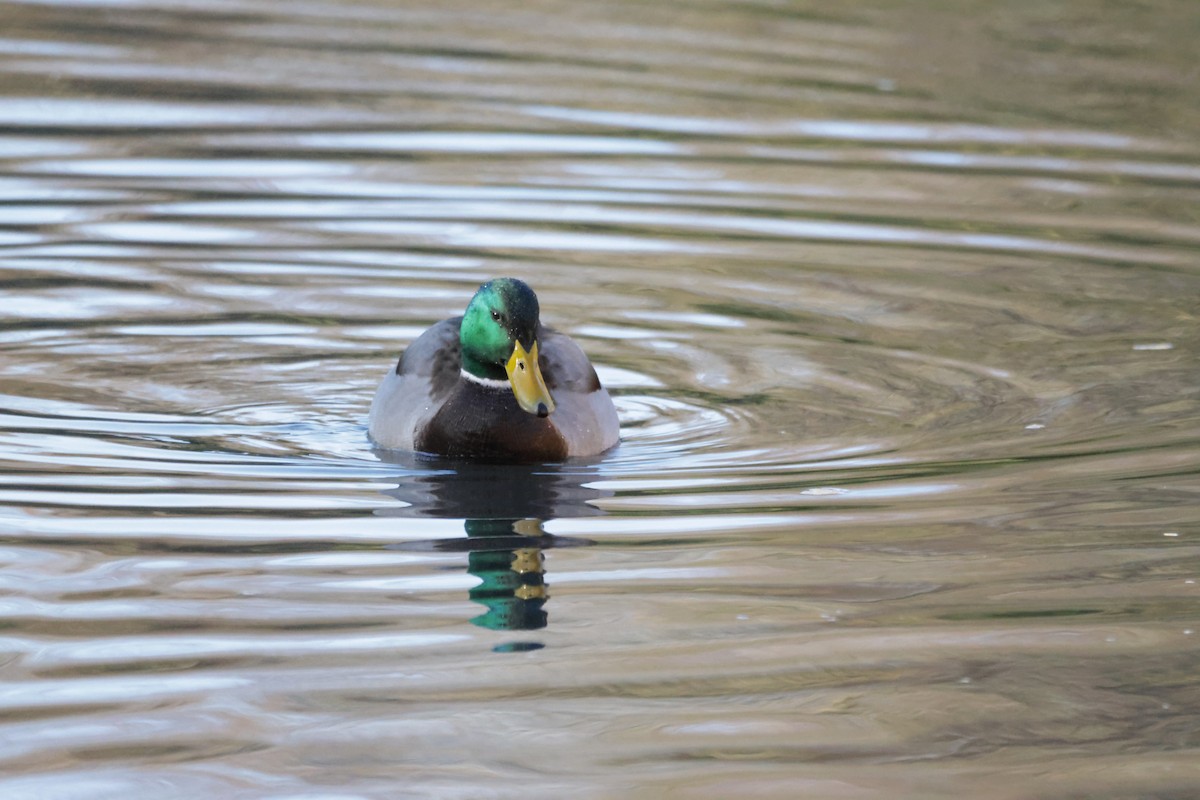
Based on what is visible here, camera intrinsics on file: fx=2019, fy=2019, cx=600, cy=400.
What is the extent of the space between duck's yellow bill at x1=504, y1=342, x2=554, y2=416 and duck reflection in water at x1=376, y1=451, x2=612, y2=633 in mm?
265

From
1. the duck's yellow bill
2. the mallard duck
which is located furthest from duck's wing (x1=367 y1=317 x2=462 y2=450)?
the duck's yellow bill

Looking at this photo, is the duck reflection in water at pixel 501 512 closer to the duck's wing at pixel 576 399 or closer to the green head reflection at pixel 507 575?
the green head reflection at pixel 507 575

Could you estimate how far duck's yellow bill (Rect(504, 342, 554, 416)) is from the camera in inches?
298

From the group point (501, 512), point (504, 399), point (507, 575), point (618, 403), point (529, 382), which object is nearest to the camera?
point (507, 575)

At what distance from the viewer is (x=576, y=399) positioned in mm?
7938

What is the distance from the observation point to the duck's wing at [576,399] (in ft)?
25.6

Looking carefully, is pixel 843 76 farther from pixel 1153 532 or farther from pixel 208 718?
pixel 208 718

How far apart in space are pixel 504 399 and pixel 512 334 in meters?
0.29

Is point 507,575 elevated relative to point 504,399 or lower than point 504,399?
lower

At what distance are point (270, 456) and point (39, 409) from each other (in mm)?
1164

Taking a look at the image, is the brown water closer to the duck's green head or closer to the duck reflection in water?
the duck reflection in water

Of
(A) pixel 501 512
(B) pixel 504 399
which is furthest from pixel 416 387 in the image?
(A) pixel 501 512

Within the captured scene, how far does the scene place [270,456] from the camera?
24.6 feet

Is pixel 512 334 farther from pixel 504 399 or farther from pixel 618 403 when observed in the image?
pixel 618 403
